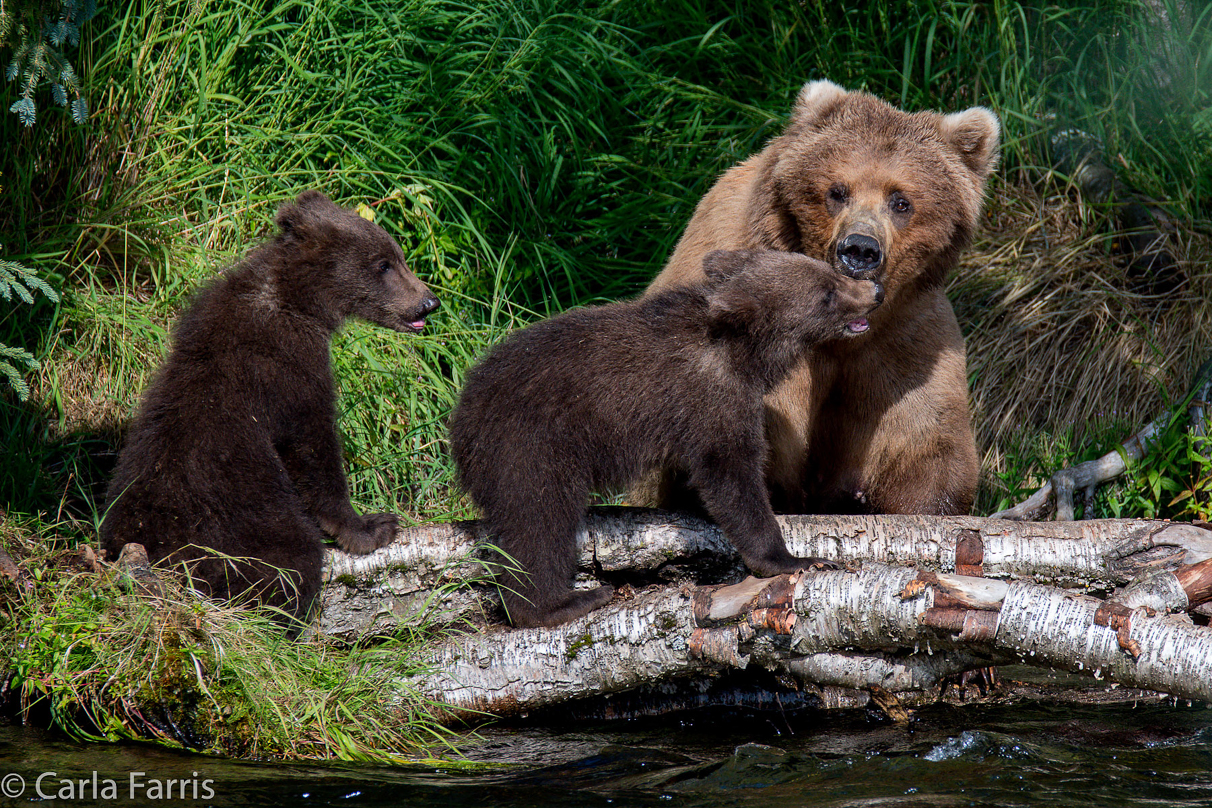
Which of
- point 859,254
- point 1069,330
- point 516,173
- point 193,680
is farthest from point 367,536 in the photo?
point 1069,330

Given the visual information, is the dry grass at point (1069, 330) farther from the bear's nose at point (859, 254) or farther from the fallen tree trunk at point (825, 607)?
the bear's nose at point (859, 254)

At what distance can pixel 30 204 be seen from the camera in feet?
20.5

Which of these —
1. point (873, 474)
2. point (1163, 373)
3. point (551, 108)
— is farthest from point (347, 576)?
point (1163, 373)

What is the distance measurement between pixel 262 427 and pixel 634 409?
1.37m

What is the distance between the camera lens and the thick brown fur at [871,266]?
488cm

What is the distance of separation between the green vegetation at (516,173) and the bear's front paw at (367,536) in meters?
1.44

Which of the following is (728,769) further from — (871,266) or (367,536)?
(871,266)

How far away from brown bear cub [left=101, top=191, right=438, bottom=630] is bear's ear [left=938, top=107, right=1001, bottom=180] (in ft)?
8.03

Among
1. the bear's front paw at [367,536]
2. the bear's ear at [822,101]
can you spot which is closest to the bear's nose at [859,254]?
the bear's ear at [822,101]

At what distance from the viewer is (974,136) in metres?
5.06

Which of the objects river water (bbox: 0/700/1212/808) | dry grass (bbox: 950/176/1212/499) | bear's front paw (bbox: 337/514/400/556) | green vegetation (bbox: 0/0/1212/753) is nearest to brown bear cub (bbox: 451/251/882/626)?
bear's front paw (bbox: 337/514/400/556)

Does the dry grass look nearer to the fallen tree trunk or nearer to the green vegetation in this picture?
the green vegetation

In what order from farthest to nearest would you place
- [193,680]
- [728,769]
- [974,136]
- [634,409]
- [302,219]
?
[974,136]
[302,219]
[634,409]
[193,680]
[728,769]

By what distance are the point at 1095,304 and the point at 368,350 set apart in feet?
13.9
